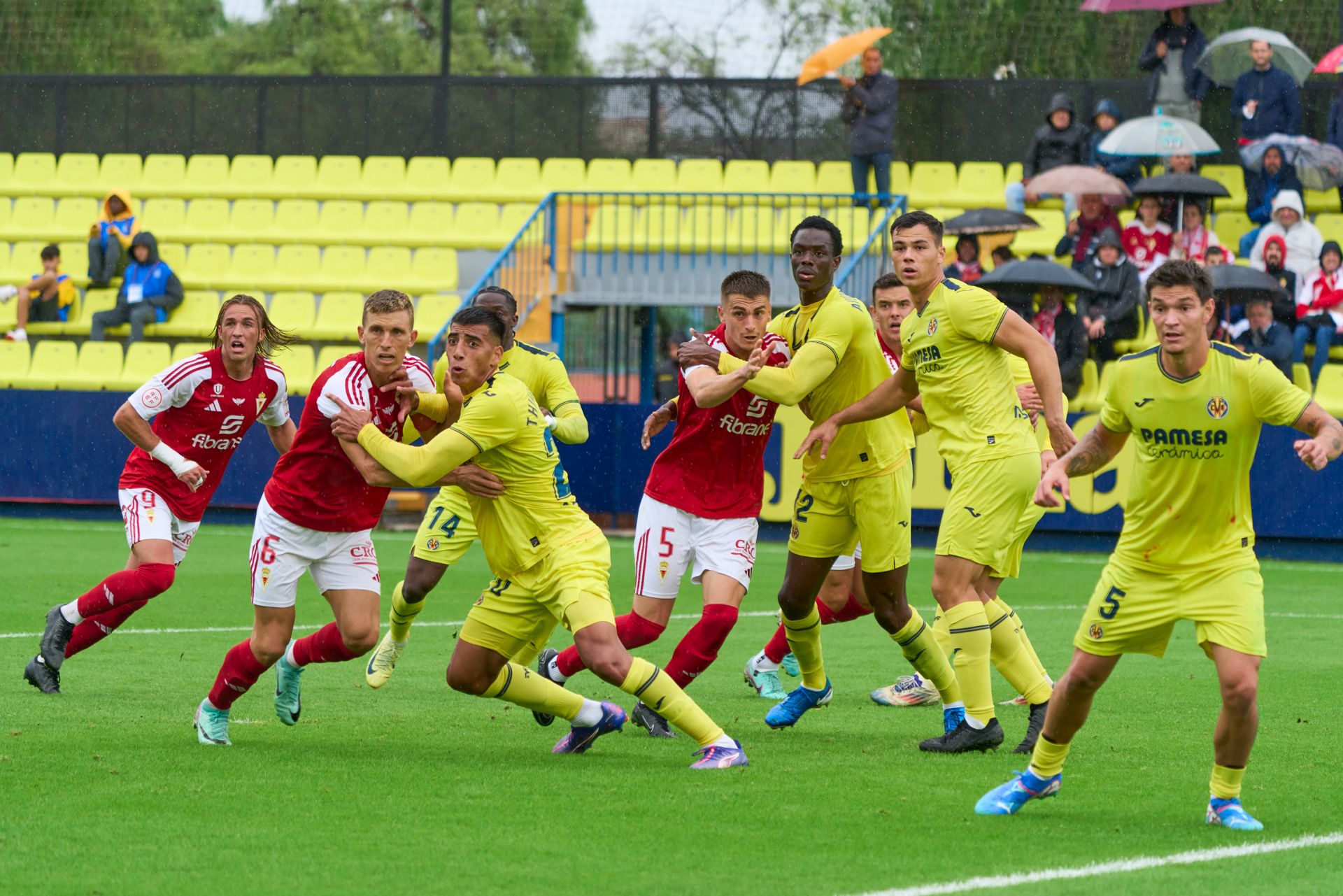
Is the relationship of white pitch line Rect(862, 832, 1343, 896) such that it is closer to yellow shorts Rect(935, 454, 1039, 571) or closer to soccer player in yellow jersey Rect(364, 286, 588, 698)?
yellow shorts Rect(935, 454, 1039, 571)

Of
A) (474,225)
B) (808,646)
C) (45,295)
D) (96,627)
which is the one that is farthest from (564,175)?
(808,646)

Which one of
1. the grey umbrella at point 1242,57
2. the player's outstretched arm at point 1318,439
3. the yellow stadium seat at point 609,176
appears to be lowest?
the player's outstretched arm at point 1318,439

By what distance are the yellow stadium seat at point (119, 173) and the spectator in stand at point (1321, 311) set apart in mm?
14973

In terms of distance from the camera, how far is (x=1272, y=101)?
19.1 m

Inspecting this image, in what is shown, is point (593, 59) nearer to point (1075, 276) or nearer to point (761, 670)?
point (1075, 276)

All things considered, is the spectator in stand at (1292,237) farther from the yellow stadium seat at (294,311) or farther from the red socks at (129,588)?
the red socks at (129,588)

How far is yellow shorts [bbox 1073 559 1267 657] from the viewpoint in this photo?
564 cm

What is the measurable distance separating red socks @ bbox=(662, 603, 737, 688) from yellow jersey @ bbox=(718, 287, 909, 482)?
72 centimetres

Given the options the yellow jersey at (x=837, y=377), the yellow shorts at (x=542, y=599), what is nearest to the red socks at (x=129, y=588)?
the yellow shorts at (x=542, y=599)

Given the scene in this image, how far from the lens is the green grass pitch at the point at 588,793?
201 inches

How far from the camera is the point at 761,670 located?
9055 millimetres

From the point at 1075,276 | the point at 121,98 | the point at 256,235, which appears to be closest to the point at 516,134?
the point at 256,235

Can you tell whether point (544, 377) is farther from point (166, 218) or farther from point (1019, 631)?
point (166, 218)

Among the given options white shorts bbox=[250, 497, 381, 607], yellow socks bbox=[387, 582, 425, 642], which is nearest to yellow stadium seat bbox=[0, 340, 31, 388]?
yellow socks bbox=[387, 582, 425, 642]
